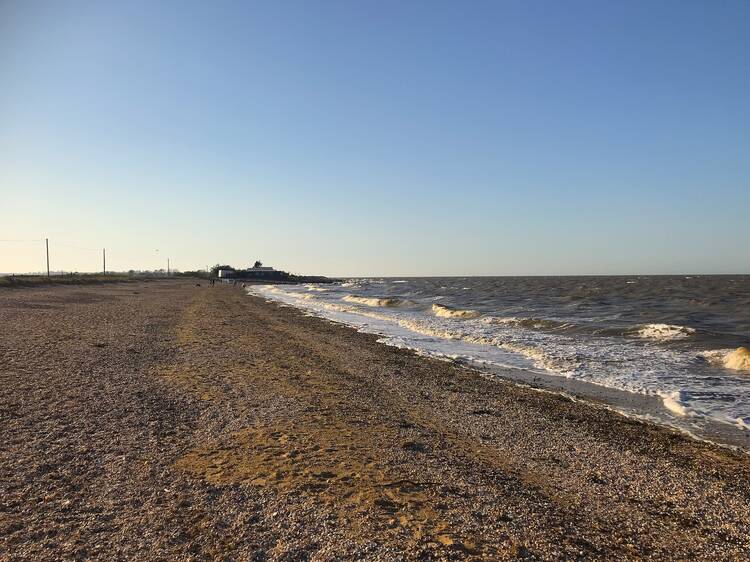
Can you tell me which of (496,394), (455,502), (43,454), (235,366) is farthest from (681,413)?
(43,454)

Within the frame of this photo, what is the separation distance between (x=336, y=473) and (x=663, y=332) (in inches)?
834

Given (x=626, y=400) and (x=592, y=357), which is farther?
(x=592, y=357)

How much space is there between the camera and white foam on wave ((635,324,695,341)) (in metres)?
21.0

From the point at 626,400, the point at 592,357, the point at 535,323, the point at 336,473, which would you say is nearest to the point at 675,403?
the point at 626,400

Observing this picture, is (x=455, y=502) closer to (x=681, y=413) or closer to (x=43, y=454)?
(x=43, y=454)

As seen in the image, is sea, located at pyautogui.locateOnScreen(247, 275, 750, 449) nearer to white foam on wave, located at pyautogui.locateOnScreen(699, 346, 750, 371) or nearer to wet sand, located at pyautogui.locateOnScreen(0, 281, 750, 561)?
white foam on wave, located at pyautogui.locateOnScreen(699, 346, 750, 371)

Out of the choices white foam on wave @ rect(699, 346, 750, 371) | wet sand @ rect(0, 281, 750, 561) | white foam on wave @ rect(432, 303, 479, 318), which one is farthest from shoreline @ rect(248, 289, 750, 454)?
white foam on wave @ rect(432, 303, 479, 318)

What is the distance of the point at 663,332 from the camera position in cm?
2192

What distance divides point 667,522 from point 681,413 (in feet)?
19.1

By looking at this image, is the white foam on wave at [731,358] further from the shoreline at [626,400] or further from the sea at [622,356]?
the shoreline at [626,400]

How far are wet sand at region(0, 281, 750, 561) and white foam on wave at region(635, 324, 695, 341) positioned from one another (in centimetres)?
1303

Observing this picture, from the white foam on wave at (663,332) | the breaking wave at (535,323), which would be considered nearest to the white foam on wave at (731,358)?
the white foam on wave at (663,332)

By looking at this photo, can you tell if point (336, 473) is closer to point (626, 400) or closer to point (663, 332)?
point (626, 400)

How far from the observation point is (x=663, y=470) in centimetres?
657
